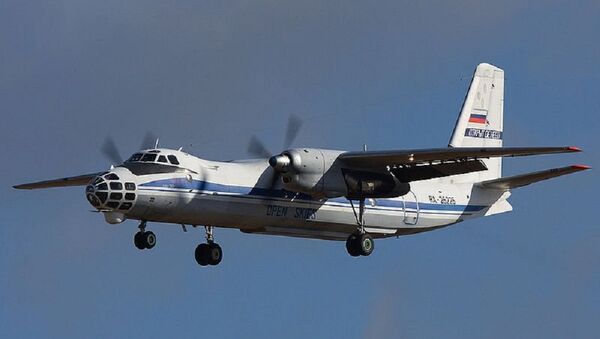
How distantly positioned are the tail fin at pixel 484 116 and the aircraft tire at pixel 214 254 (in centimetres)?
971

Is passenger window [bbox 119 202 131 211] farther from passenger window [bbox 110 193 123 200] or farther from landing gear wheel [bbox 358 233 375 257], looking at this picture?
landing gear wheel [bbox 358 233 375 257]

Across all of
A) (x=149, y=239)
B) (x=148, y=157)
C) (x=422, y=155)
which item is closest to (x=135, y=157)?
(x=148, y=157)

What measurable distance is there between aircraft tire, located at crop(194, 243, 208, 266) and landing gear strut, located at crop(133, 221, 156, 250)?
2.35 meters

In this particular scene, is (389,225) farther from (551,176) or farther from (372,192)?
(551,176)

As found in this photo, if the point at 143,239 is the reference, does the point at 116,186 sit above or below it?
above

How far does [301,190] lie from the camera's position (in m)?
39.3

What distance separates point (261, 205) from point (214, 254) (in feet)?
8.72

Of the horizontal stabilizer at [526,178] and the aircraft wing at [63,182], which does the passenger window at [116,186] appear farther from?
the horizontal stabilizer at [526,178]

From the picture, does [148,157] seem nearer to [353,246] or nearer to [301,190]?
[301,190]

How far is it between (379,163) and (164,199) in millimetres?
6466

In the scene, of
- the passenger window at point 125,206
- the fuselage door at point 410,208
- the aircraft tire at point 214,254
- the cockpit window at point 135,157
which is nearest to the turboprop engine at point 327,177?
the fuselage door at point 410,208

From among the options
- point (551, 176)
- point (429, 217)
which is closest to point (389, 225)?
point (429, 217)

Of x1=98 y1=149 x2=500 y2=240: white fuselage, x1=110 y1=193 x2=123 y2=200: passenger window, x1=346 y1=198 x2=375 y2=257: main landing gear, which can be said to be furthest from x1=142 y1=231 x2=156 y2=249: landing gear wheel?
x1=346 y1=198 x2=375 y2=257: main landing gear

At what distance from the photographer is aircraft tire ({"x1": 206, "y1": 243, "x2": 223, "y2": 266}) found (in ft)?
134
